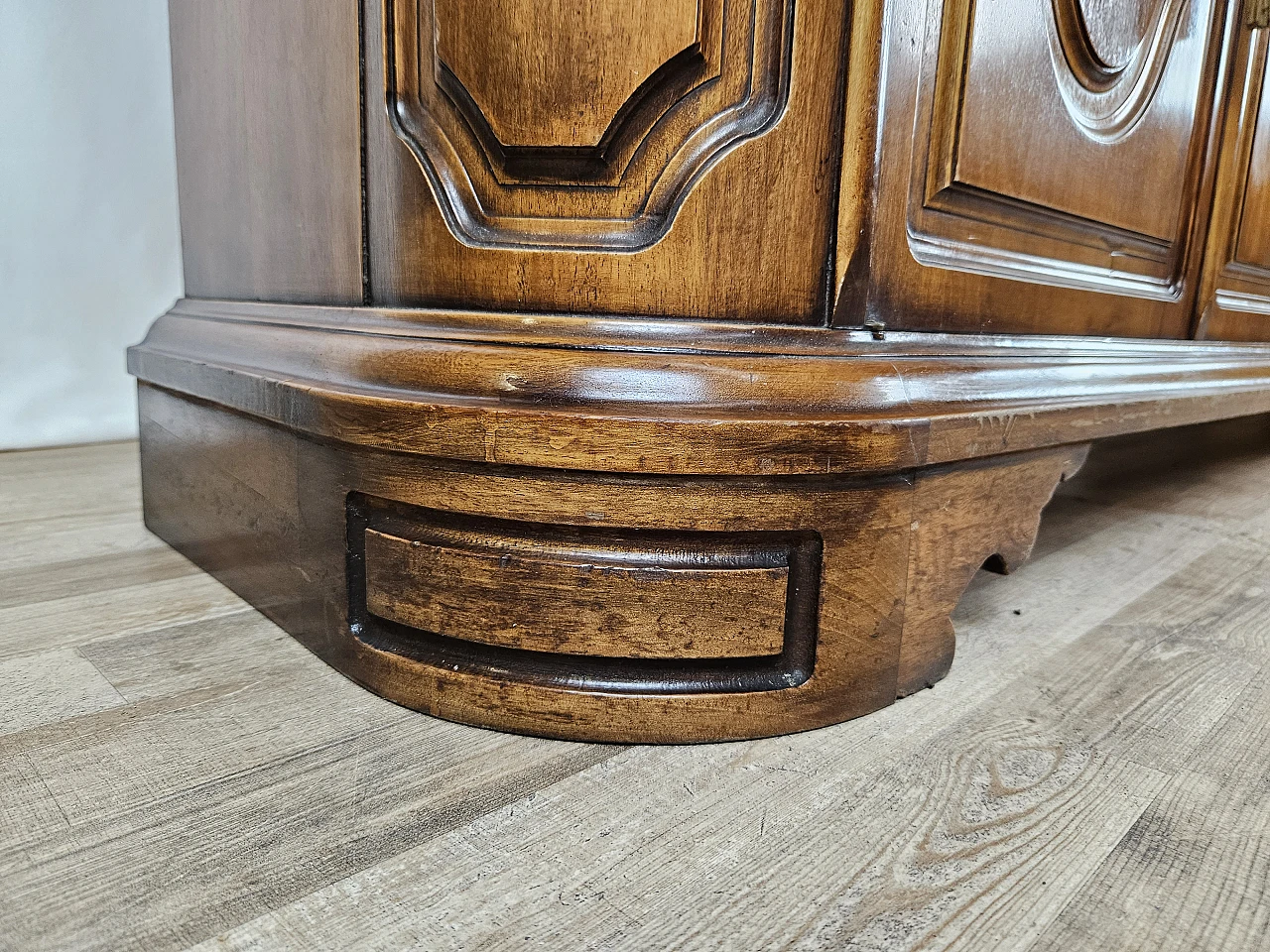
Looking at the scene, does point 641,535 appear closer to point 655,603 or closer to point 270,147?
point 655,603

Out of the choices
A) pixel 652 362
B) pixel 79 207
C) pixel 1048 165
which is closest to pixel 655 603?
pixel 652 362

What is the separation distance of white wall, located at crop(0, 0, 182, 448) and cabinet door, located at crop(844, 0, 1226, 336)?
139 centimetres

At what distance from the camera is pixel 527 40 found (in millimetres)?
489

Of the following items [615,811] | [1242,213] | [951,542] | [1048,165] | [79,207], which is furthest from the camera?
[79,207]

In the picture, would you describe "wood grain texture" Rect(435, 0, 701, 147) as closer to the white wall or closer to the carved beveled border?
the carved beveled border

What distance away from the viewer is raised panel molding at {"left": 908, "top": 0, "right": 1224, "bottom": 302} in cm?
55

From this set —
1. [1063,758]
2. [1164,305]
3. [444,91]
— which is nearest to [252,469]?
[444,91]

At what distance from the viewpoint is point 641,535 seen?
1.56 ft

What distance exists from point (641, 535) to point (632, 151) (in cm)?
22

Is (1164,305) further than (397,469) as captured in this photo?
Yes

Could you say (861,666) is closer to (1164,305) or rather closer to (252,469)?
(252,469)

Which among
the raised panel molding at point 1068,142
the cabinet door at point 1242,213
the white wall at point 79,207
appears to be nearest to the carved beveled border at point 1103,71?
the raised panel molding at point 1068,142

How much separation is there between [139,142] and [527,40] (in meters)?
1.31

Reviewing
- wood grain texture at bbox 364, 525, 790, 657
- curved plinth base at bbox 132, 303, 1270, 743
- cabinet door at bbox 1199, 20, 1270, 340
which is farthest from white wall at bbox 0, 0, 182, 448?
cabinet door at bbox 1199, 20, 1270, 340
